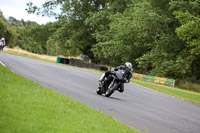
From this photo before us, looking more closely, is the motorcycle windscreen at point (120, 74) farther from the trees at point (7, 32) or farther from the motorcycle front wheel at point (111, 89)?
the trees at point (7, 32)

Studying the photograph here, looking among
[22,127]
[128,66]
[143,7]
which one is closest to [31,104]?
[22,127]

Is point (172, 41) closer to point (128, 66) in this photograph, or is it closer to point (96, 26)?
point (96, 26)

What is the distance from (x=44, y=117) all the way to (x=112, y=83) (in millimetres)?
6846

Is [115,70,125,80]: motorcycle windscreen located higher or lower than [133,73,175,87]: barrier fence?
higher

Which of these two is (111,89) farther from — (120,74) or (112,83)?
(120,74)

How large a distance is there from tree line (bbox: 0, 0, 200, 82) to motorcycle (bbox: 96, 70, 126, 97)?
18635 mm

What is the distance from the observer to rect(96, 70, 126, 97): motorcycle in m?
12.6

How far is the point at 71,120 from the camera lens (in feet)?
20.4

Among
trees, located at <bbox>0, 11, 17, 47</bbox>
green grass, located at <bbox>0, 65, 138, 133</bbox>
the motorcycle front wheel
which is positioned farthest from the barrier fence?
trees, located at <bbox>0, 11, 17, 47</bbox>

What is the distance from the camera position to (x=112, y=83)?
1273cm

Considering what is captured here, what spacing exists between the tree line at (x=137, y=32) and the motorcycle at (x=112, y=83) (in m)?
18.6

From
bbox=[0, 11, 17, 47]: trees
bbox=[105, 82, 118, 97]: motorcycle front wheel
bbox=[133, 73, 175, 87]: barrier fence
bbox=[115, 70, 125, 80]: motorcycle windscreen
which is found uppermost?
bbox=[0, 11, 17, 47]: trees

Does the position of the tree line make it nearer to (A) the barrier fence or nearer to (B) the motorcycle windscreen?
(A) the barrier fence

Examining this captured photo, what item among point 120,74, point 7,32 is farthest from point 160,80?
point 7,32
